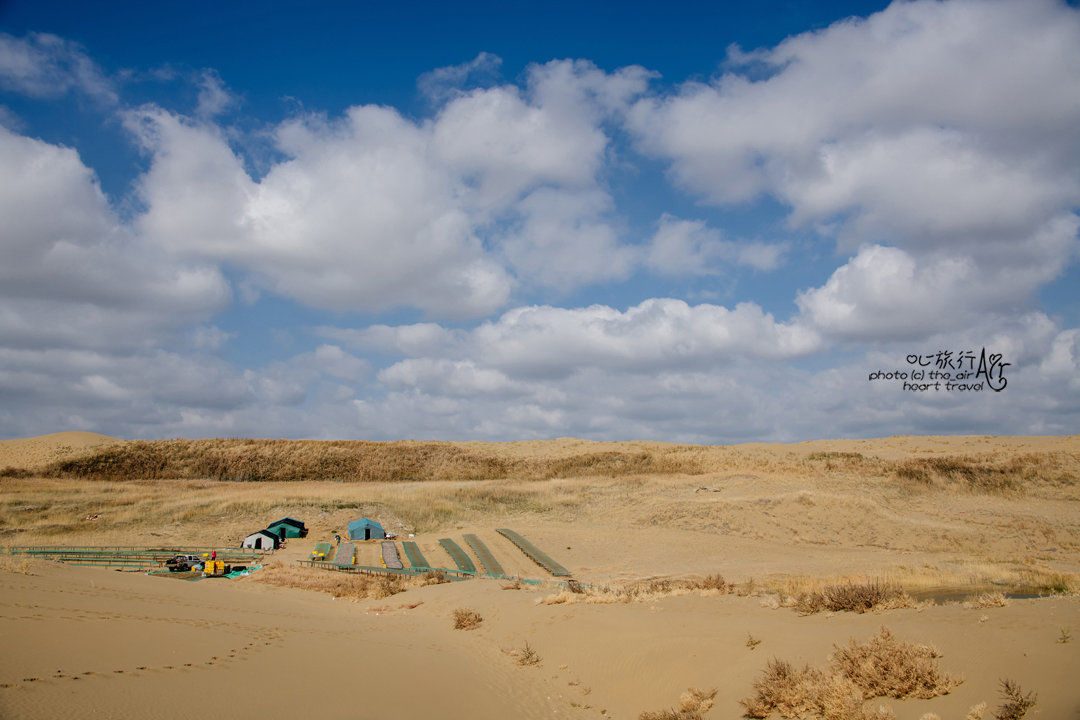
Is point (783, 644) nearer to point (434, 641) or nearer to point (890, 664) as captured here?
point (890, 664)

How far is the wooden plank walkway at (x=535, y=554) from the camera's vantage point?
90.3 feet

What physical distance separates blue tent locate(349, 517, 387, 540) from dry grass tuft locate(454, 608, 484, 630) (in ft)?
81.1

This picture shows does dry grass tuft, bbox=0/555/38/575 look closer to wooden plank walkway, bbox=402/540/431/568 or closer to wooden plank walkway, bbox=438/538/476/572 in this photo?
wooden plank walkway, bbox=402/540/431/568

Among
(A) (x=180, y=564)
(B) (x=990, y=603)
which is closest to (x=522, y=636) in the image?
(B) (x=990, y=603)

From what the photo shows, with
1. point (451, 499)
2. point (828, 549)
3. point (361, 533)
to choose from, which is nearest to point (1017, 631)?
point (828, 549)

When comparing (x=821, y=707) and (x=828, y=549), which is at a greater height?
(x=821, y=707)

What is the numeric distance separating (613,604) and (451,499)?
34.2 m

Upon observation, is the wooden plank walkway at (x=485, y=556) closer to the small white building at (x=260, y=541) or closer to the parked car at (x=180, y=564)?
the small white building at (x=260, y=541)

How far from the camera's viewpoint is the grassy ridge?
64.9 metres

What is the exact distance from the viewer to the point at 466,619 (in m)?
16.3

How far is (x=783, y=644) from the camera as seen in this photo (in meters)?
10.1

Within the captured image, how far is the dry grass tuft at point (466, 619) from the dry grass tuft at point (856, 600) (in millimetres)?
8158

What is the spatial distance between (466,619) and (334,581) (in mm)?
9732

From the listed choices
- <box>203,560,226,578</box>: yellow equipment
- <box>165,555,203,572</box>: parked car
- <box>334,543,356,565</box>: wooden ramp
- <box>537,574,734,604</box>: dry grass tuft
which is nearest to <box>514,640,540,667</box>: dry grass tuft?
<box>537,574,734,604</box>: dry grass tuft
